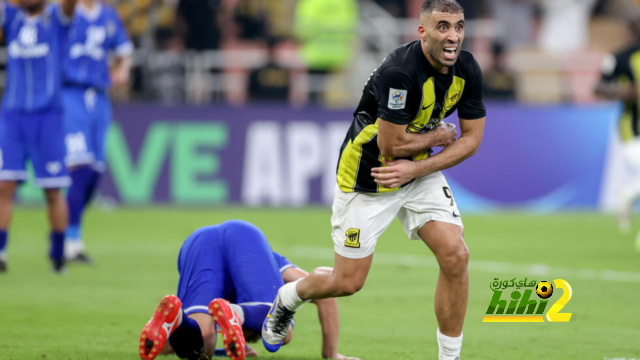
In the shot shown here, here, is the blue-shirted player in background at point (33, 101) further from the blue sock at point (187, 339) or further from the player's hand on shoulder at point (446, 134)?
the player's hand on shoulder at point (446, 134)

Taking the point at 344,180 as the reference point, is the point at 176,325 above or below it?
below

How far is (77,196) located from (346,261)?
21.0 ft

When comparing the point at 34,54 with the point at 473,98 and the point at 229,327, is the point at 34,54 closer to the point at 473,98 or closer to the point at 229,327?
the point at 229,327

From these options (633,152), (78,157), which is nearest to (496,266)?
(633,152)

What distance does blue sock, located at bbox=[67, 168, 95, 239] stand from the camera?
454 inches

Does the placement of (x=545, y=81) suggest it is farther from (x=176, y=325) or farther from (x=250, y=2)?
(x=176, y=325)

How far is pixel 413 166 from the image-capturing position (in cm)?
587

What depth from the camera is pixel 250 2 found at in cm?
2014

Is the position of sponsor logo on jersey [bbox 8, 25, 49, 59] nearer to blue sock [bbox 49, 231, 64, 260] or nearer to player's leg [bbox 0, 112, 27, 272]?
player's leg [bbox 0, 112, 27, 272]

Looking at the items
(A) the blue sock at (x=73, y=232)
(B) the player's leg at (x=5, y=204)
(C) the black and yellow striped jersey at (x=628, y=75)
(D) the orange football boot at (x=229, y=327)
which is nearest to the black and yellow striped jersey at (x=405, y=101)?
(D) the orange football boot at (x=229, y=327)

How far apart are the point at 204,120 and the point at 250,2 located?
344 cm

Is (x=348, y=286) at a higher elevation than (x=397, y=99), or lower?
lower

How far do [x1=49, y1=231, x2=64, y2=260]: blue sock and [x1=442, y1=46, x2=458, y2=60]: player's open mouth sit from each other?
5953mm

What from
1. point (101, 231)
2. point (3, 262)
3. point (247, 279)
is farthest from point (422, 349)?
point (101, 231)
